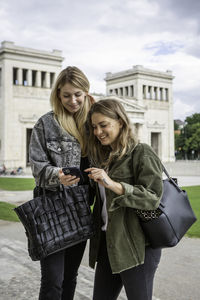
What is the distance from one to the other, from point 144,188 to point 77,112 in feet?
2.84

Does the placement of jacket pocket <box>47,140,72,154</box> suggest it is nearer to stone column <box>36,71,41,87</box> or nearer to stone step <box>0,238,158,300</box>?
stone step <box>0,238,158,300</box>

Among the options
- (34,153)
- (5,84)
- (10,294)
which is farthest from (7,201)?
(5,84)

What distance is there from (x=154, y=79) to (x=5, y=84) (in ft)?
86.1

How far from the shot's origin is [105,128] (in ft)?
8.19

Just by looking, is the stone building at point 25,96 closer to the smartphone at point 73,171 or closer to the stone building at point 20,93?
the stone building at point 20,93

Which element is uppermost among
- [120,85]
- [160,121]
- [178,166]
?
[120,85]

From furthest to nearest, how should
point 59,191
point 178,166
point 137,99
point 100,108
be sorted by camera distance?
1. point 137,99
2. point 178,166
3. point 59,191
4. point 100,108

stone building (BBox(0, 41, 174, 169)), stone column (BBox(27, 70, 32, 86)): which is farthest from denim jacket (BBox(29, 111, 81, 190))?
stone column (BBox(27, 70, 32, 86))

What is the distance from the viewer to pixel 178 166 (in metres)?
45.1

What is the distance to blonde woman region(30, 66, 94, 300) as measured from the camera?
2.67 m

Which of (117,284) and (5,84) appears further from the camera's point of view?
(5,84)

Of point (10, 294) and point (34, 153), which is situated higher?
point (34, 153)

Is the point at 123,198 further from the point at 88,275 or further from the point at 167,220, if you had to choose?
the point at 88,275

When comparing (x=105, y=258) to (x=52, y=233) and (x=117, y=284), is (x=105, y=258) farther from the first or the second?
(x=52, y=233)
